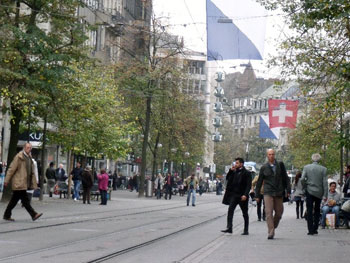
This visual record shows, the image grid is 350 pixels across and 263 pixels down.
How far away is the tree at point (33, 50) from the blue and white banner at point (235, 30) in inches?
337

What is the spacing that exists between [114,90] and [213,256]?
3528cm

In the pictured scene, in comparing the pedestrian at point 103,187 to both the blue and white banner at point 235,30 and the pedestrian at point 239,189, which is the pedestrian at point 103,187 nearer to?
the blue and white banner at point 235,30

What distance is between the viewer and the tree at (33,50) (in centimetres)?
2973

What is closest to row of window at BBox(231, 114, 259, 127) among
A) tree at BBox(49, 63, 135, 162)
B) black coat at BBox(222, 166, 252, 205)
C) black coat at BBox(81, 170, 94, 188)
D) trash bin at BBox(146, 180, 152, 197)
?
trash bin at BBox(146, 180, 152, 197)

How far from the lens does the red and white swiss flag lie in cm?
3775

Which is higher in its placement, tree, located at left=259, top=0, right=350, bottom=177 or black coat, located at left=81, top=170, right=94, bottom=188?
tree, located at left=259, top=0, right=350, bottom=177

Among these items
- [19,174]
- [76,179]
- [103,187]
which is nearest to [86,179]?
[103,187]

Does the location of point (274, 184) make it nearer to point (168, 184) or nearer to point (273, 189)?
point (273, 189)

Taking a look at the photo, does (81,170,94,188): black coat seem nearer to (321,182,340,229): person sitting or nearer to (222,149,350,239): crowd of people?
(321,182,340,229): person sitting

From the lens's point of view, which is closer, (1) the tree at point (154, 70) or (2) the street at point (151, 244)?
(2) the street at point (151, 244)

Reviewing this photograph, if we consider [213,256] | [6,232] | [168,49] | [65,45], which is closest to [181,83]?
[168,49]

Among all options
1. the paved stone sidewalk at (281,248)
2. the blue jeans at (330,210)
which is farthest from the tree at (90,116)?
the paved stone sidewalk at (281,248)

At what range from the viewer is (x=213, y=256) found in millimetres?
13594

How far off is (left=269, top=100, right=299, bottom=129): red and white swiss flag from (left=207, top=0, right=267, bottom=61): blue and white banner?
14.7 metres
